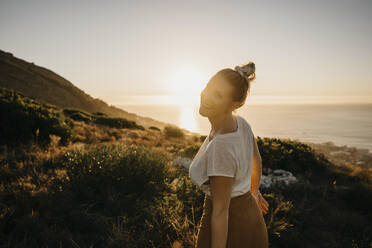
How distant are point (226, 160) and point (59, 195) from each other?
3.94 meters

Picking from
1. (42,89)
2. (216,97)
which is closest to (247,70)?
(216,97)

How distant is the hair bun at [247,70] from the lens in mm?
1402

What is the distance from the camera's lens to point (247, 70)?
4.71ft

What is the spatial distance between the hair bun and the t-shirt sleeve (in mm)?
510

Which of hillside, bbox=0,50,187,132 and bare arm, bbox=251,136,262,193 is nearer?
bare arm, bbox=251,136,262,193

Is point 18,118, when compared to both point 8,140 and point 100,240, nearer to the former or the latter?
point 8,140

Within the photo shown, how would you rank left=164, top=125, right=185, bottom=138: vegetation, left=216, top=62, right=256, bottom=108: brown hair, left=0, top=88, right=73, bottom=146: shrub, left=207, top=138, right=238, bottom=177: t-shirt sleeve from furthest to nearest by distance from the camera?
left=164, top=125, right=185, bottom=138: vegetation < left=0, top=88, right=73, bottom=146: shrub < left=216, top=62, right=256, bottom=108: brown hair < left=207, top=138, right=238, bottom=177: t-shirt sleeve

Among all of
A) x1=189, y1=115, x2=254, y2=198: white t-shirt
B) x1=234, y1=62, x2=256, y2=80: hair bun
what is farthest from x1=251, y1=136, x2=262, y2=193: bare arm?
x1=234, y1=62, x2=256, y2=80: hair bun

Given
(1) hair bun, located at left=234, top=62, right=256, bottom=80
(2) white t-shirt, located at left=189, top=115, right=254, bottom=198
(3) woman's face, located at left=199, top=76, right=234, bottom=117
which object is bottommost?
(2) white t-shirt, located at left=189, top=115, right=254, bottom=198

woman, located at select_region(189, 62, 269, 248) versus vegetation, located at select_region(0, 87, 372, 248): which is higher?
woman, located at select_region(189, 62, 269, 248)

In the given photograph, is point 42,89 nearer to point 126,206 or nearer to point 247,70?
point 126,206

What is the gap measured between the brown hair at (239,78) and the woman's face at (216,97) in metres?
0.03

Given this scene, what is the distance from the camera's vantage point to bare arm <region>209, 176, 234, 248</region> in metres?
1.26

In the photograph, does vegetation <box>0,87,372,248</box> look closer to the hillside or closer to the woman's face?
the woman's face
